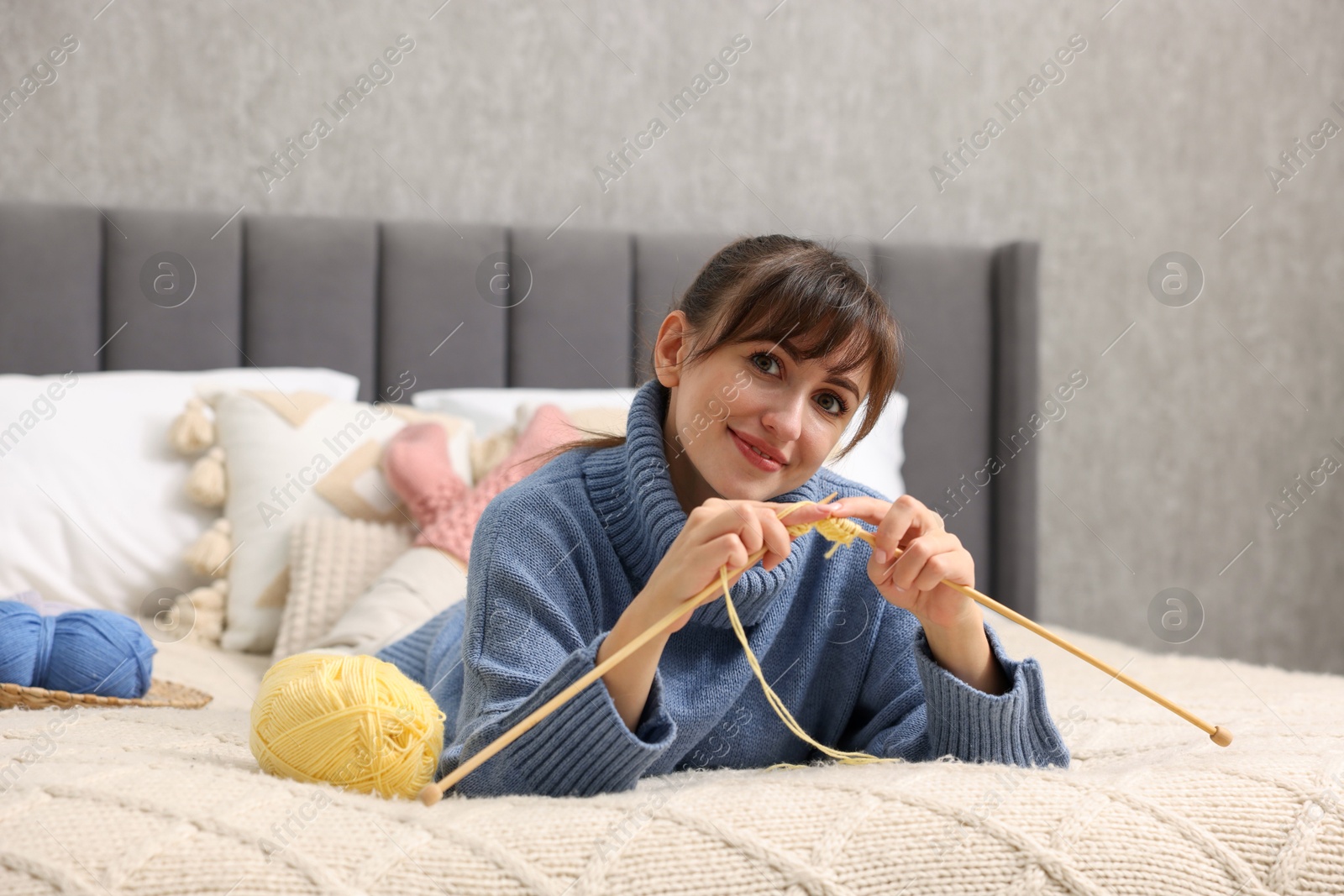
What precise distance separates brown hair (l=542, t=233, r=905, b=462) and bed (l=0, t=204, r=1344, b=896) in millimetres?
381

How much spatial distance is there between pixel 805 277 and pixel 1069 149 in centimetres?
187

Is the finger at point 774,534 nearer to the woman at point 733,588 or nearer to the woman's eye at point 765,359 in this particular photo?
the woman at point 733,588

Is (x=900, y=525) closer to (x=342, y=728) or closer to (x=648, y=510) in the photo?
(x=648, y=510)

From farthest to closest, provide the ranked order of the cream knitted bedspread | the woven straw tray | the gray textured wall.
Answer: the gray textured wall → the woven straw tray → the cream knitted bedspread

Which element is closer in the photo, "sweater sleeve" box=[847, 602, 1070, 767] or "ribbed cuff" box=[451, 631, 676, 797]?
"ribbed cuff" box=[451, 631, 676, 797]

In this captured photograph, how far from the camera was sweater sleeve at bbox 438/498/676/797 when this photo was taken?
0.83 meters

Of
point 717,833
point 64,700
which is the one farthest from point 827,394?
point 64,700

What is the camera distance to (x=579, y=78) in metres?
2.30

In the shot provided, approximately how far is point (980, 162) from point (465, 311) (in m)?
1.29

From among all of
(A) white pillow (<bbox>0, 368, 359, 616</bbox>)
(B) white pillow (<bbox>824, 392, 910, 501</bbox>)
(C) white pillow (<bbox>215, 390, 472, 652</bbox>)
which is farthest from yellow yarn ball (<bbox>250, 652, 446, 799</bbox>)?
(B) white pillow (<bbox>824, 392, 910, 501</bbox>)

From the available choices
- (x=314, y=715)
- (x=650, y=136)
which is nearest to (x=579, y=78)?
(x=650, y=136)

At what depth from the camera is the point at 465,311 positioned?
213 cm

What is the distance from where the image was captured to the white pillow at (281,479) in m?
1.66

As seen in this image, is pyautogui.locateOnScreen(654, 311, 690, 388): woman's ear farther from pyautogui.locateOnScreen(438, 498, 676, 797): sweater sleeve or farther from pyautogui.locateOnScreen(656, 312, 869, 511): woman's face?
pyautogui.locateOnScreen(438, 498, 676, 797): sweater sleeve
